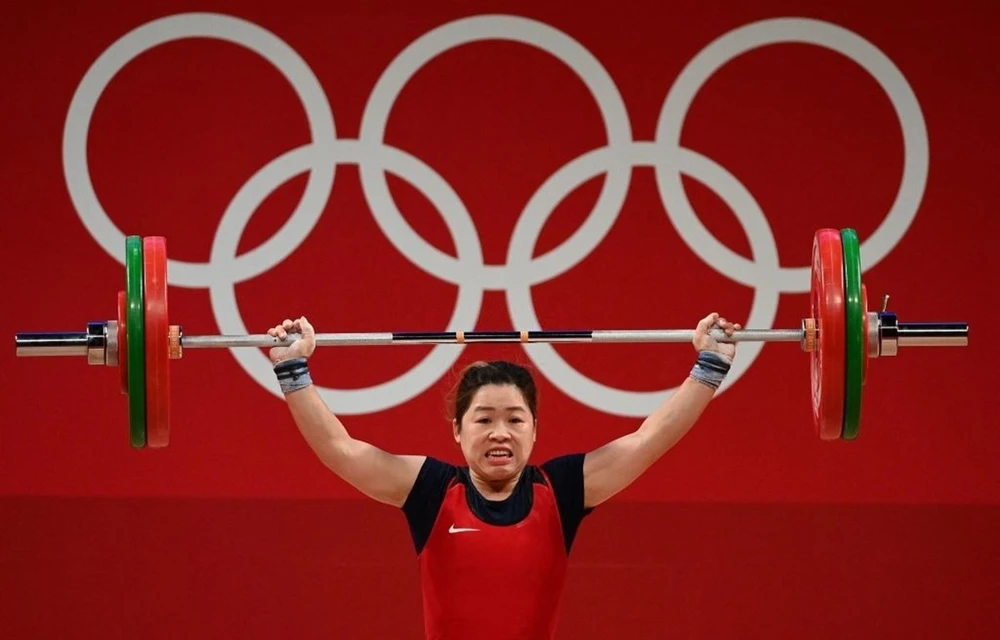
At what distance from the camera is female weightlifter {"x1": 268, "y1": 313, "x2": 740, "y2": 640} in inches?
113

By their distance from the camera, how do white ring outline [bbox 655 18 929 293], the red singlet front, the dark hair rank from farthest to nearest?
white ring outline [bbox 655 18 929 293], the dark hair, the red singlet front

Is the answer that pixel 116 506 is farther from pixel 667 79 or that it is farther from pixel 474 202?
pixel 667 79

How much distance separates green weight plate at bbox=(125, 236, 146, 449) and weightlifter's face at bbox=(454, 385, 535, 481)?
2.18ft

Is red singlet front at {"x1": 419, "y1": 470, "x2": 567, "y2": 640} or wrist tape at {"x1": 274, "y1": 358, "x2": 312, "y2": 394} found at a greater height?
wrist tape at {"x1": 274, "y1": 358, "x2": 312, "y2": 394}

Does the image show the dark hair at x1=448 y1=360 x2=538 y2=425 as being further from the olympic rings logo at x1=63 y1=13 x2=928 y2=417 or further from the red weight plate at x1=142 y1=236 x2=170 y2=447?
the olympic rings logo at x1=63 y1=13 x2=928 y2=417

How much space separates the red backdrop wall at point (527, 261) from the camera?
169 inches

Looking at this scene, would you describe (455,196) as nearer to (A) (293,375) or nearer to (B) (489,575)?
(A) (293,375)

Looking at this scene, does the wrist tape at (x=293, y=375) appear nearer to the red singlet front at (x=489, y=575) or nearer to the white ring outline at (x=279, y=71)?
the red singlet front at (x=489, y=575)

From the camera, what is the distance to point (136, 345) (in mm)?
2934

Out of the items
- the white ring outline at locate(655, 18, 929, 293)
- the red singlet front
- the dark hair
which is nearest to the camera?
the red singlet front

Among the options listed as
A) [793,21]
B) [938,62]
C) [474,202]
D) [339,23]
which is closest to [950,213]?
[938,62]

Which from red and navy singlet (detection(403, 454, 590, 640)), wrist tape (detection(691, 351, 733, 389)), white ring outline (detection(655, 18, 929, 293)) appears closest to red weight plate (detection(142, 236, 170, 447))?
red and navy singlet (detection(403, 454, 590, 640))

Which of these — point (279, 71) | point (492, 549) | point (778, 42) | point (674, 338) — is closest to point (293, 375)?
point (492, 549)

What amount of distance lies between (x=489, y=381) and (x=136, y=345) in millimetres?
721
